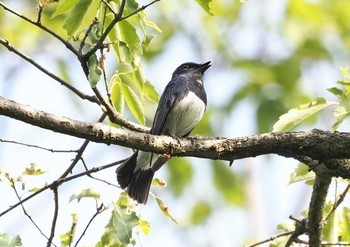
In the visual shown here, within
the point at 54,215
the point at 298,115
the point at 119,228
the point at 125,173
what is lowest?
the point at 119,228

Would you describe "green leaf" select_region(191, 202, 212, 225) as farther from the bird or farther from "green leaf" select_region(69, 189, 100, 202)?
"green leaf" select_region(69, 189, 100, 202)

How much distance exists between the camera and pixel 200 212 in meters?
9.41

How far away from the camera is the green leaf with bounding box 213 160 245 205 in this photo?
729cm

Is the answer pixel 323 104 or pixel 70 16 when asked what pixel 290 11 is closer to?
pixel 323 104

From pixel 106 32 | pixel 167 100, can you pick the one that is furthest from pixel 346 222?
pixel 167 100

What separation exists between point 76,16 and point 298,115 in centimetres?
111

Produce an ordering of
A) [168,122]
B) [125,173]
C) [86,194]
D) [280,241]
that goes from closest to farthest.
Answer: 1. [86,194]
2. [280,241]
3. [125,173]
4. [168,122]

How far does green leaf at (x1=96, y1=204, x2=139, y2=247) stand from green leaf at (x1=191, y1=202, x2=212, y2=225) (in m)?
6.36

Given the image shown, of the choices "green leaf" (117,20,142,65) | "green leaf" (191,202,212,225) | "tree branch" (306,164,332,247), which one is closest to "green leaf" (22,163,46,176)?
"green leaf" (117,20,142,65)

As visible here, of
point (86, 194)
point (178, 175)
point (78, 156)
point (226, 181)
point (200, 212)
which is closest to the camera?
point (86, 194)

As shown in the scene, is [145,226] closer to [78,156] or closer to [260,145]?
[78,156]

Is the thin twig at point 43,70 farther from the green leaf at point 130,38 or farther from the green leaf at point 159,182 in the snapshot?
the green leaf at point 159,182

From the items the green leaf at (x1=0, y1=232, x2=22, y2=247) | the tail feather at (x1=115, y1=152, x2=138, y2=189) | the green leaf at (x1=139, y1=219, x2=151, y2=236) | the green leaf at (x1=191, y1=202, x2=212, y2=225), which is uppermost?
the green leaf at (x1=191, y1=202, x2=212, y2=225)

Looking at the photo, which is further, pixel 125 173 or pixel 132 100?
pixel 125 173
